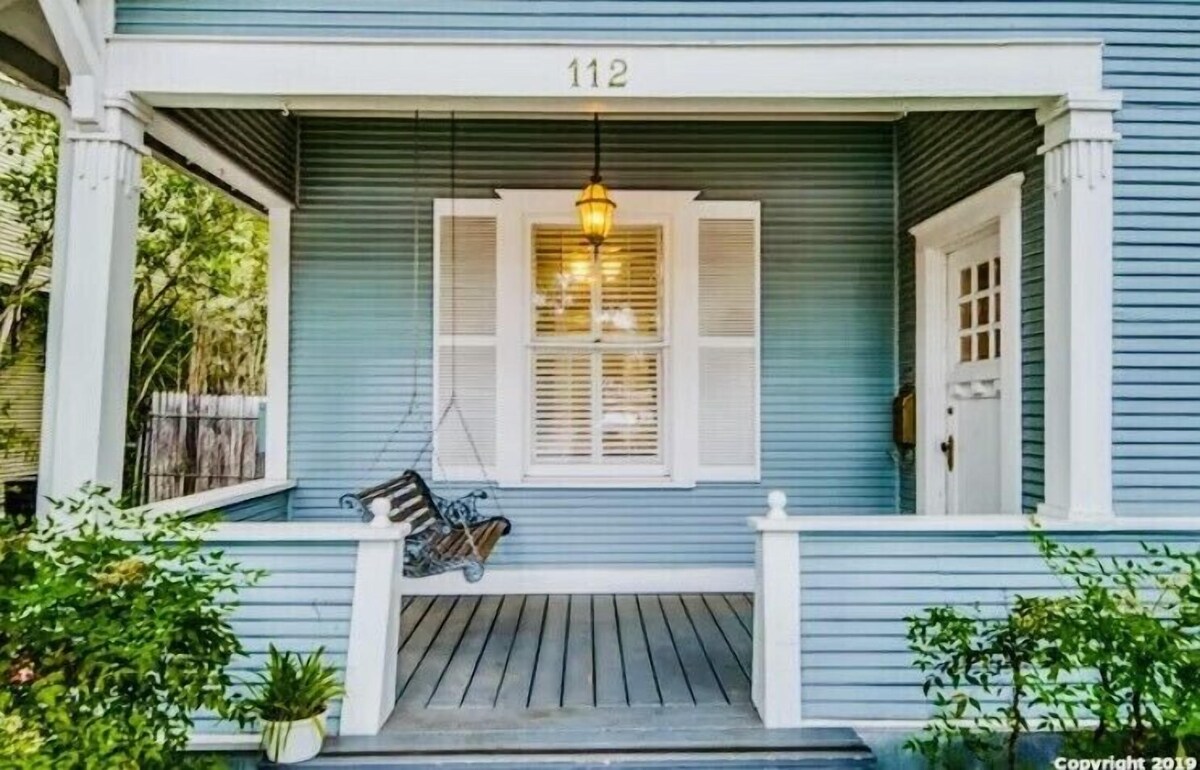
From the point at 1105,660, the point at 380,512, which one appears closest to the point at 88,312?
the point at 380,512

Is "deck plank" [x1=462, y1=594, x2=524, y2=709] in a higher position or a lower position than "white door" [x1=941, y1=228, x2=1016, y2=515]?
lower

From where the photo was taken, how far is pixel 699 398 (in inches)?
Answer: 177

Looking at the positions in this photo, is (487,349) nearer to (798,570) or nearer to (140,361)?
(798,570)

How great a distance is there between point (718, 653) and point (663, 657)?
264 millimetres

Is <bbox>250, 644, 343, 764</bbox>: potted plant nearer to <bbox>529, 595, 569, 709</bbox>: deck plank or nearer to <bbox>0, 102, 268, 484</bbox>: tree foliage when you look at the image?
<bbox>529, 595, 569, 709</bbox>: deck plank

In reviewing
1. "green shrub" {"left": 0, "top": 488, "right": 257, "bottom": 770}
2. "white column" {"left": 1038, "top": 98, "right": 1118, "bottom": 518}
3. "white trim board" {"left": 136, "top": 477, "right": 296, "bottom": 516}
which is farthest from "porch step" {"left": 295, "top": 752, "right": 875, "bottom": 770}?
"white column" {"left": 1038, "top": 98, "right": 1118, "bottom": 518}

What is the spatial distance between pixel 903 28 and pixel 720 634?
110 inches

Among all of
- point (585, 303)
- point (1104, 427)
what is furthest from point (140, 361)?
point (1104, 427)

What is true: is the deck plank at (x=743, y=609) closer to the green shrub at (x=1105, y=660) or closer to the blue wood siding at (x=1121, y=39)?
the green shrub at (x=1105, y=660)

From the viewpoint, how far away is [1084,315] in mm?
2896

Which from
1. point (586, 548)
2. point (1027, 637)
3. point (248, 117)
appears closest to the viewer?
point (1027, 637)

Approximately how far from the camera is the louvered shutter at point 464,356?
4477 mm

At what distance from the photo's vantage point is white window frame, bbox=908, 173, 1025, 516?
3.33 m

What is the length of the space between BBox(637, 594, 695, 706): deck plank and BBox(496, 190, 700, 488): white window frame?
29.7 inches
